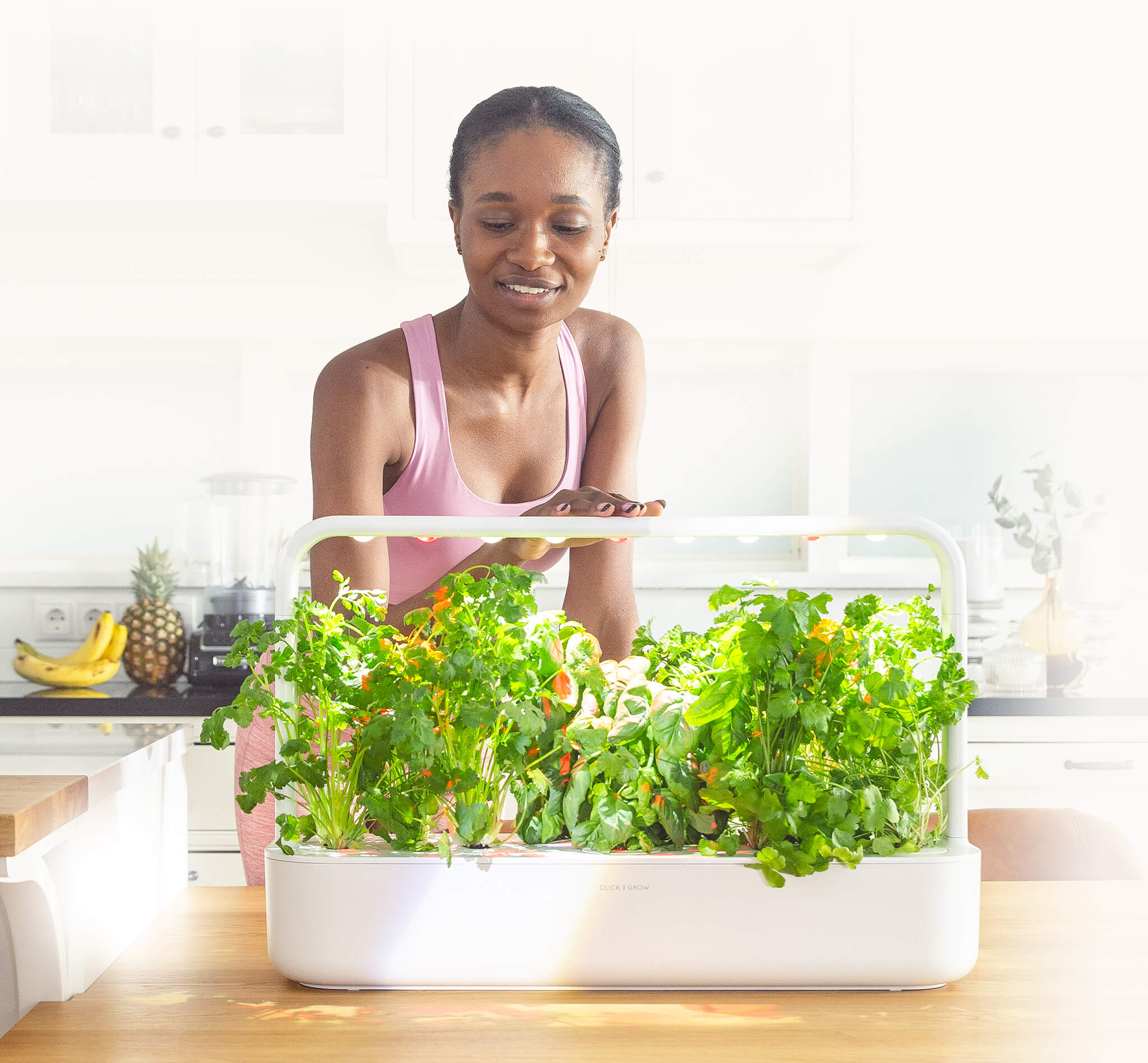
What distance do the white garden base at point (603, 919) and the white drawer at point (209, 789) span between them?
1568 millimetres

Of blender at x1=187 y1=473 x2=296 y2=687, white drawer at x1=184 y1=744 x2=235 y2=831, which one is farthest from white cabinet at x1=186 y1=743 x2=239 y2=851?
blender at x1=187 y1=473 x2=296 y2=687

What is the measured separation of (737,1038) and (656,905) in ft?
0.29

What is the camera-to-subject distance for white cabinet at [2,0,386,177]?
95.3 inches

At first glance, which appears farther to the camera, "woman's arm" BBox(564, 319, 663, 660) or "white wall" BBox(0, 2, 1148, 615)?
"white wall" BBox(0, 2, 1148, 615)

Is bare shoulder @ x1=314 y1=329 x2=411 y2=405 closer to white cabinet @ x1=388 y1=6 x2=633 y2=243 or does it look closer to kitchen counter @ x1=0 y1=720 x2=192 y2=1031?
kitchen counter @ x1=0 y1=720 x2=192 y2=1031

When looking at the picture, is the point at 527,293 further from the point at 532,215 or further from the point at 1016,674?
the point at 1016,674

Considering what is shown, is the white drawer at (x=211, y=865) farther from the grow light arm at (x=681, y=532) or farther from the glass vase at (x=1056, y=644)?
the glass vase at (x=1056, y=644)

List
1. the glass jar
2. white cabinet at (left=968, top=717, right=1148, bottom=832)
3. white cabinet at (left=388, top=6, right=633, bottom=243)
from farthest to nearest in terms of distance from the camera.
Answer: the glass jar, white cabinet at (left=388, top=6, right=633, bottom=243), white cabinet at (left=968, top=717, right=1148, bottom=832)

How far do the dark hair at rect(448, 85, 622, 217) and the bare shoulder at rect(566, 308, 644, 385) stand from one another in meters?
0.31

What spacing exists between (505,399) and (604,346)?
0.17 m

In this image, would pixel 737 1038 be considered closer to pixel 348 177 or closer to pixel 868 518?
pixel 868 518

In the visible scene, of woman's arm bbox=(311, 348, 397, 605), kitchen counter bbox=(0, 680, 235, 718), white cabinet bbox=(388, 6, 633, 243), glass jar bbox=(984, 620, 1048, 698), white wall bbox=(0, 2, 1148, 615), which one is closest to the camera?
woman's arm bbox=(311, 348, 397, 605)

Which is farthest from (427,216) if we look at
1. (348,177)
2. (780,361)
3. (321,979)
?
(321,979)

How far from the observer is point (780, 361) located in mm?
2926
